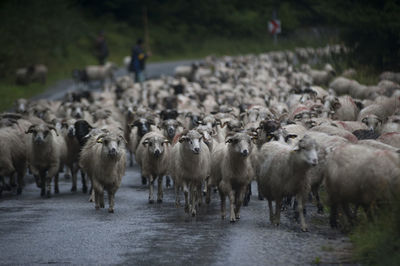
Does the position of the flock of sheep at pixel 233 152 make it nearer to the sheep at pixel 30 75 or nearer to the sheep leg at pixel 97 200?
the sheep leg at pixel 97 200

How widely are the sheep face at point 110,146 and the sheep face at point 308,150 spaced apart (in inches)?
140

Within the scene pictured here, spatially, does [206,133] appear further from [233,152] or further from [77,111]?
[77,111]

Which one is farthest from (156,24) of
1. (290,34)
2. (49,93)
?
(49,93)

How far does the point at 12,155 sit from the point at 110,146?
3295mm

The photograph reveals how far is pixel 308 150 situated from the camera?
10297mm

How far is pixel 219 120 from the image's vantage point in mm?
16297

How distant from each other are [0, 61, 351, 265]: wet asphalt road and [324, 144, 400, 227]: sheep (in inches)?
22.1

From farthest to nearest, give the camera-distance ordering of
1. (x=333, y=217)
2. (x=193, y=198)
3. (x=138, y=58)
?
(x=138, y=58)
(x=193, y=198)
(x=333, y=217)

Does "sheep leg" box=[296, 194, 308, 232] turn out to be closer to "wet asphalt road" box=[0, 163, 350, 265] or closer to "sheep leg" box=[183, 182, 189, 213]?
"wet asphalt road" box=[0, 163, 350, 265]

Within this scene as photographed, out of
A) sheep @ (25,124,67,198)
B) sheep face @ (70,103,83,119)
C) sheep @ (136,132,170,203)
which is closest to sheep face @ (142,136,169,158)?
sheep @ (136,132,170,203)

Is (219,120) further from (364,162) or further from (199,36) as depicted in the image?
(199,36)

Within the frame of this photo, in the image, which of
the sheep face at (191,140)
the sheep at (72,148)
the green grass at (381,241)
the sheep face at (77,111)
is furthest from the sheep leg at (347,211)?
the sheep face at (77,111)

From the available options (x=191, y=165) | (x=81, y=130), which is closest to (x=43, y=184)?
(x=81, y=130)

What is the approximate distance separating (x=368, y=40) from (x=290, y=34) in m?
27.5
